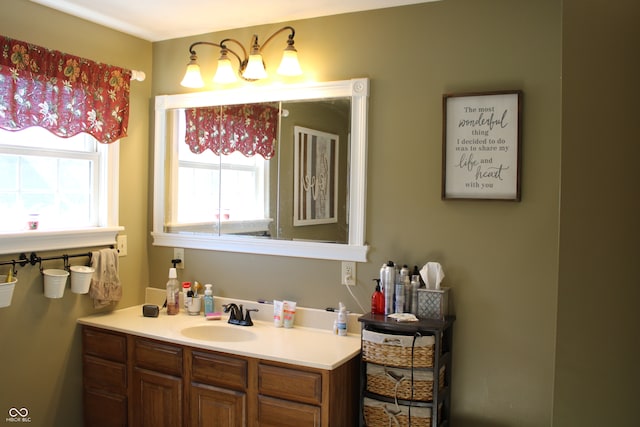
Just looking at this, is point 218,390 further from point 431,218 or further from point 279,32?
point 279,32

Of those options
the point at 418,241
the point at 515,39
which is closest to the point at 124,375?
the point at 418,241

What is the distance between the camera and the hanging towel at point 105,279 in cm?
308

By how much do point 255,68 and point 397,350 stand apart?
161 centimetres

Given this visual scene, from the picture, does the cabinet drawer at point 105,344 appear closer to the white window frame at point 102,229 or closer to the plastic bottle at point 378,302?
the white window frame at point 102,229

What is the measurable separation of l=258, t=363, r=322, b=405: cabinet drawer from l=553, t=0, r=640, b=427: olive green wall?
1.45m

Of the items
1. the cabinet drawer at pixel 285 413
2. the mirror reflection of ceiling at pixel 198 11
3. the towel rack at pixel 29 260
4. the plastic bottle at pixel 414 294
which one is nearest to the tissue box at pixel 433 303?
the plastic bottle at pixel 414 294

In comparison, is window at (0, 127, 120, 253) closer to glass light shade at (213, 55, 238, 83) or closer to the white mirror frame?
the white mirror frame

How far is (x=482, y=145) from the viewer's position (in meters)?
2.52

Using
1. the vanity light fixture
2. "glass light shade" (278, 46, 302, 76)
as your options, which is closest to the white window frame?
the vanity light fixture

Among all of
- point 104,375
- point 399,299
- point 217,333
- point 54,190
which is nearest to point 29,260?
point 54,190

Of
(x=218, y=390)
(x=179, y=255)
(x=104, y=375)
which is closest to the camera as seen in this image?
(x=218, y=390)

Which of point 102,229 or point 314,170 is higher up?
point 314,170

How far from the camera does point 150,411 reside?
9.32ft

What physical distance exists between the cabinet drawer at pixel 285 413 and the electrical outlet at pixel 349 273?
686mm
